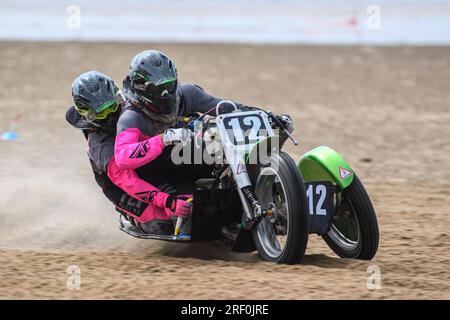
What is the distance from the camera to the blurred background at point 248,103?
243 inches

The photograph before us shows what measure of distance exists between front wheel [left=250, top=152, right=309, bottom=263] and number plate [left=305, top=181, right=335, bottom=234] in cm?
21

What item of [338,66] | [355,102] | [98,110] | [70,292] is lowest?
[70,292]

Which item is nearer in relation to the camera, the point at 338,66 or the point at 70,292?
the point at 70,292

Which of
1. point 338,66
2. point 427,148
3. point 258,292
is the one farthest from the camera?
point 338,66

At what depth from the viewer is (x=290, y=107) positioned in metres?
14.7

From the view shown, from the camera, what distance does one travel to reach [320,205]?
21.6 ft

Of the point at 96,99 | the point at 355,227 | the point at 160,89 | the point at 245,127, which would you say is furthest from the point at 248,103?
the point at 245,127

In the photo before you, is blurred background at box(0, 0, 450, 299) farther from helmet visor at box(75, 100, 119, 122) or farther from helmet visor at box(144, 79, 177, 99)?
helmet visor at box(144, 79, 177, 99)

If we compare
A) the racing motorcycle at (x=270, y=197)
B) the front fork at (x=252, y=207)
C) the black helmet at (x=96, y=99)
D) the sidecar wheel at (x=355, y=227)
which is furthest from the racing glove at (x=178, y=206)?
the sidecar wheel at (x=355, y=227)

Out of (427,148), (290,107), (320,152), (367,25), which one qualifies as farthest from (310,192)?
(367,25)

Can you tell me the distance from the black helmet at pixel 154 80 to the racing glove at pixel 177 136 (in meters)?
0.47

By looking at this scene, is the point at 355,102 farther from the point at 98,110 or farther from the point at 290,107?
the point at 98,110

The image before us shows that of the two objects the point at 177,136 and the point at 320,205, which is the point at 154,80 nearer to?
the point at 177,136

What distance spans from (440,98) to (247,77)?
13.0 ft
